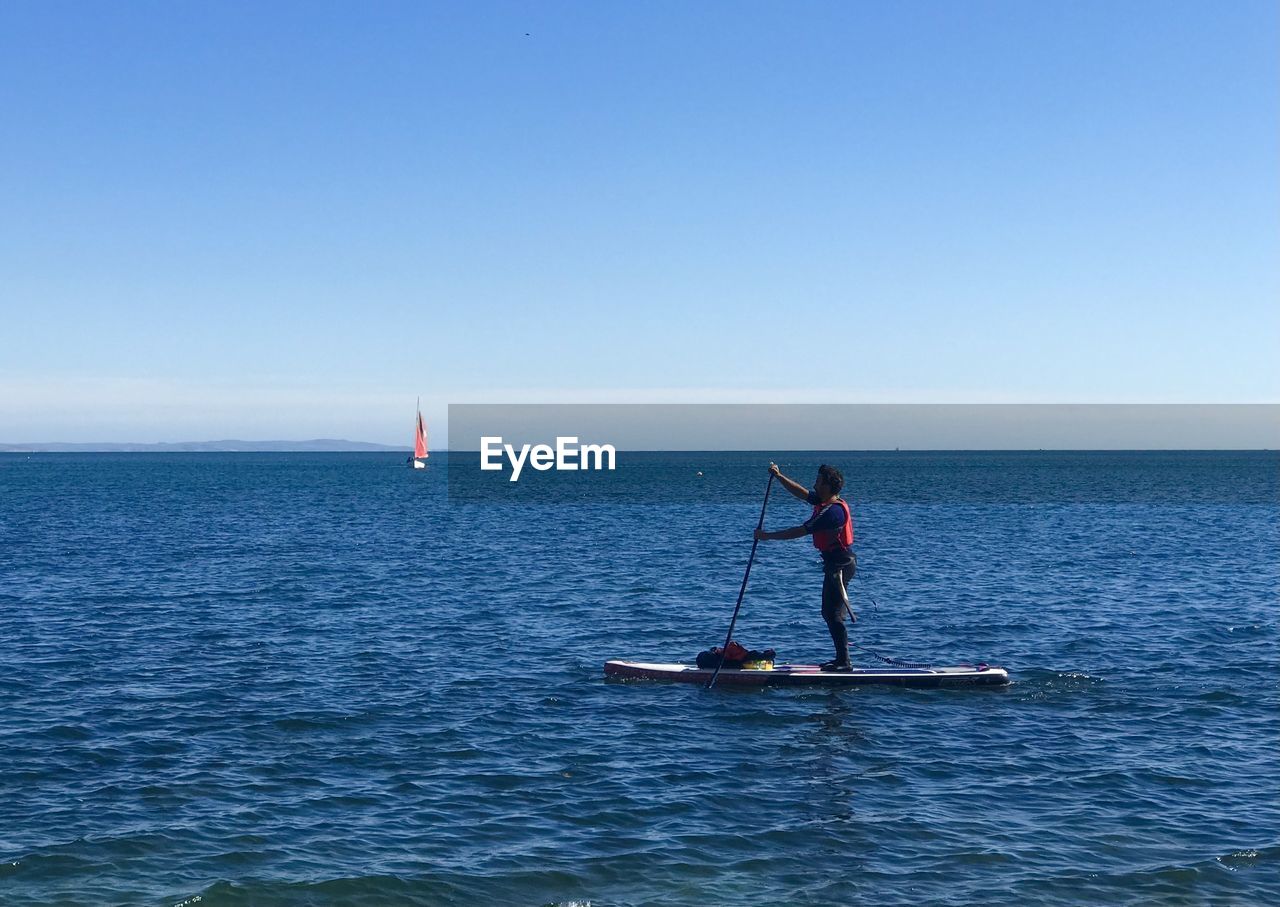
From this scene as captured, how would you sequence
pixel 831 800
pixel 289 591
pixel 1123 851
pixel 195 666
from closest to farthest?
pixel 1123 851, pixel 831 800, pixel 195 666, pixel 289 591

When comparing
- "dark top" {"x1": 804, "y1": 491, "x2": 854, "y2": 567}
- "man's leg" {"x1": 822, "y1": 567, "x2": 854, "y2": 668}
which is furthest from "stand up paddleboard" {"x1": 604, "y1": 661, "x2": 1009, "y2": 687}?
"dark top" {"x1": 804, "y1": 491, "x2": 854, "y2": 567}

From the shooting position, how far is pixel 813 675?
73.8ft

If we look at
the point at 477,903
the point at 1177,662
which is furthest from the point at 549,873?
the point at 1177,662

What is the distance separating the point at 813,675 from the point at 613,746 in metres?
5.80

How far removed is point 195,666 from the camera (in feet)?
79.6

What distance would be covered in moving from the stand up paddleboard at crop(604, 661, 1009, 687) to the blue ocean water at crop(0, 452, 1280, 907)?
0.46 meters

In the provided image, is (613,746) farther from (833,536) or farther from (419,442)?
(419,442)

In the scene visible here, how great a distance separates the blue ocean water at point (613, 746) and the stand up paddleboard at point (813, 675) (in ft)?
1.50

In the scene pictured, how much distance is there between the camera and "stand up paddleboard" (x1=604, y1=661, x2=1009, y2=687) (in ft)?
72.4

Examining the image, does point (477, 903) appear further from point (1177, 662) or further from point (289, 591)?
point (289, 591)

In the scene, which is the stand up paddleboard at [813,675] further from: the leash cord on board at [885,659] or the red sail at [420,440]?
the red sail at [420,440]

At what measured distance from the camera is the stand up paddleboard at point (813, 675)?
22.1 meters

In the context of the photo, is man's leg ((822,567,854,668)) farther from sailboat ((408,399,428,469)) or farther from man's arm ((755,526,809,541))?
sailboat ((408,399,428,469))

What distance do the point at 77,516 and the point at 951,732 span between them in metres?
70.7
